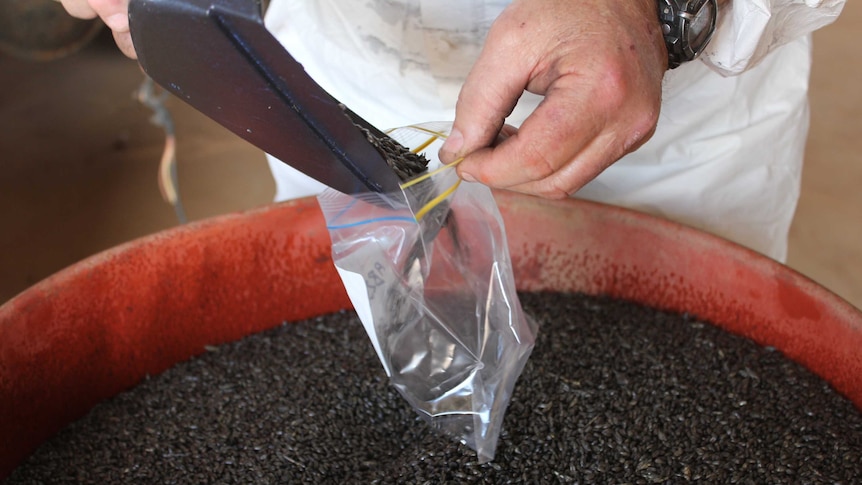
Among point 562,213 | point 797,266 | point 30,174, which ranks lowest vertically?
point 30,174

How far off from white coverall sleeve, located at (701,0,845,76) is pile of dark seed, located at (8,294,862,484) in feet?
1.17

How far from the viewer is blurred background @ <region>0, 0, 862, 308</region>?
2383 mm

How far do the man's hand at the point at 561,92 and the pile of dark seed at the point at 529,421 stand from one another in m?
0.31

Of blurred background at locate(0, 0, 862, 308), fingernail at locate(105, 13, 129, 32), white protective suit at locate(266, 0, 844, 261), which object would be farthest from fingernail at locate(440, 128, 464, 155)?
blurred background at locate(0, 0, 862, 308)

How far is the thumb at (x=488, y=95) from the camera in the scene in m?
0.69

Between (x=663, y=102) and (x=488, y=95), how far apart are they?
0.47 m

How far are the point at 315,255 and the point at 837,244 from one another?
204cm

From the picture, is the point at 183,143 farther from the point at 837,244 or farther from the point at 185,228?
the point at 837,244

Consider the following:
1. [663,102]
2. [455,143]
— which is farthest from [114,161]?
[455,143]

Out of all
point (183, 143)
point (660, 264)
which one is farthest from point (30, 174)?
point (660, 264)

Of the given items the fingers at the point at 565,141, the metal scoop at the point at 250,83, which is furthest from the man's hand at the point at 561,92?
the metal scoop at the point at 250,83

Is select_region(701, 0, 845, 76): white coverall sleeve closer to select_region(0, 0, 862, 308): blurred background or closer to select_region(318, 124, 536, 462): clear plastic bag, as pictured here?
select_region(318, 124, 536, 462): clear plastic bag

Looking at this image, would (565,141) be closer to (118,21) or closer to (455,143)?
(455,143)

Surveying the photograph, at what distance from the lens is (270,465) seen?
33.4 inches
